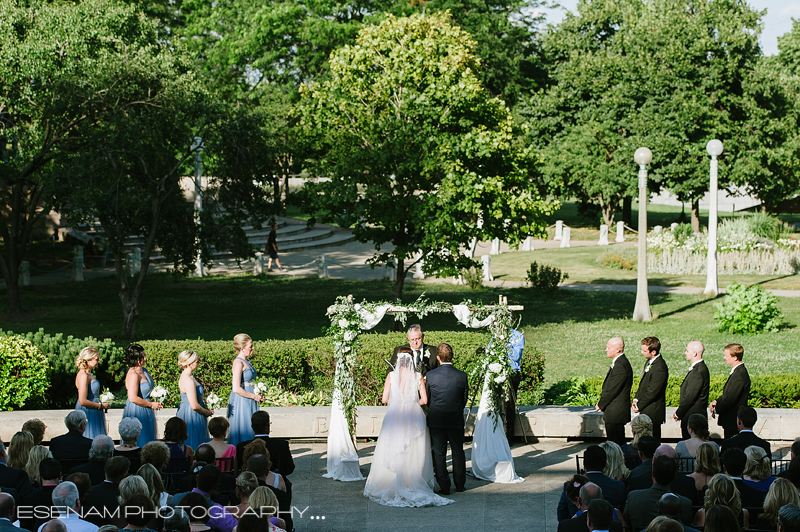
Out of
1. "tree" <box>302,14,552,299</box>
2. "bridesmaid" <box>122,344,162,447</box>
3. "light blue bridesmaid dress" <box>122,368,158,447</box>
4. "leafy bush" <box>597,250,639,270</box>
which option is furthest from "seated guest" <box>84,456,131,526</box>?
"leafy bush" <box>597,250,639,270</box>

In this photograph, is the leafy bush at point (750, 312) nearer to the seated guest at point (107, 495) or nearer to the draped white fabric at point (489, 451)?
the draped white fabric at point (489, 451)

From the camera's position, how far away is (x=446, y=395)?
8.52 m

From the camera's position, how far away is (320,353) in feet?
38.6

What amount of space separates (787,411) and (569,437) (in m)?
3.01

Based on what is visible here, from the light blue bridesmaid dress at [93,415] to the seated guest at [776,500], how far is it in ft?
21.9

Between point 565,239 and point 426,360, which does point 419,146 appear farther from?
point 565,239

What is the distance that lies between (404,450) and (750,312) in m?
12.3

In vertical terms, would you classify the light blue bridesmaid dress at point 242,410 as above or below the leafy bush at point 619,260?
below

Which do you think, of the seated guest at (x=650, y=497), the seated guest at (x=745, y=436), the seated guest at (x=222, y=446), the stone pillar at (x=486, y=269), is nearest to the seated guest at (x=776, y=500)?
the seated guest at (x=650, y=497)

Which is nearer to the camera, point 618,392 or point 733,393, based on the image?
point 733,393

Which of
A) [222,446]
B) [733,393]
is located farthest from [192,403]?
[733,393]

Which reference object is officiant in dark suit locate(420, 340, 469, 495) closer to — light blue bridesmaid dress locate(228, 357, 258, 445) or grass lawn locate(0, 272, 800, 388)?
light blue bridesmaid dress locate(228, 357, 258, 445)

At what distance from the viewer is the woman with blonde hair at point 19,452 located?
20.9 ft

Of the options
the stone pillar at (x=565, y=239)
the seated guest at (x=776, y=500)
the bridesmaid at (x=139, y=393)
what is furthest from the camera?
the stone pillar at (x=565, y=239)
